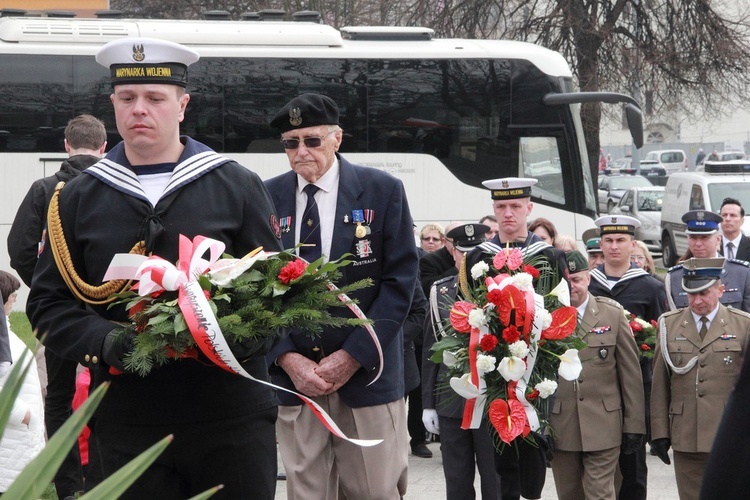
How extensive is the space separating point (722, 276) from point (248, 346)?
21.5ft

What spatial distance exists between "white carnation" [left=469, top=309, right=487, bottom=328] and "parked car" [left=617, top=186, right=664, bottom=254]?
22.1m

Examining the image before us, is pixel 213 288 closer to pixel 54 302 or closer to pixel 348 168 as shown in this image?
pixel 54 302

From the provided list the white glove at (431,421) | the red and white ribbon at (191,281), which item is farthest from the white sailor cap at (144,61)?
the white glove at (431,421)

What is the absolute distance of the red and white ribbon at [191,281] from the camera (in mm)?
3355

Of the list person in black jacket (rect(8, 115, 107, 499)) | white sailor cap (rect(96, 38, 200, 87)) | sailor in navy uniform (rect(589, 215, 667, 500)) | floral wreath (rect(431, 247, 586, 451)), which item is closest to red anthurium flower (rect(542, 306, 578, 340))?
floral wreath (rect(431, 247, 586, 451))

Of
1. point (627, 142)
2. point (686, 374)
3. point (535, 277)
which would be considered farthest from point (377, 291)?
point (627, 142)

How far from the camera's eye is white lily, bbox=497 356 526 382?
19.9 ft

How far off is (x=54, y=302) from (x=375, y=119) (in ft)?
44.3

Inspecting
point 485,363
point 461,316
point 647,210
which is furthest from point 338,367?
point 647,210

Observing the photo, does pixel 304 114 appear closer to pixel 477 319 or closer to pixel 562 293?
pixel 477 319

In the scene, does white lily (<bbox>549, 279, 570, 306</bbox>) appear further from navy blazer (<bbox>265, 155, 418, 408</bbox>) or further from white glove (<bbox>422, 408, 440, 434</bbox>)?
white glove (<bbox>422, 408, 440, 434</bbox>)

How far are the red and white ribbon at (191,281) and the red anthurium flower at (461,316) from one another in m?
2.67

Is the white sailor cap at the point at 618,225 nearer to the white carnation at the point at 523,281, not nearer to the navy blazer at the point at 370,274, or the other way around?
the white carnation at the point at 523,281

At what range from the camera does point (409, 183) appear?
679 inches
